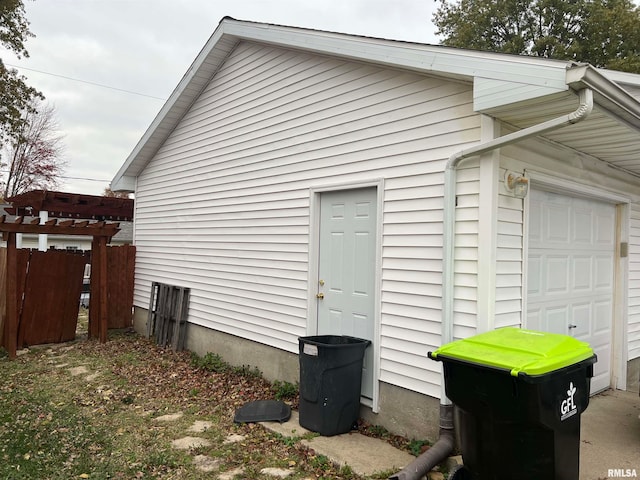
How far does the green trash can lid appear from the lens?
2367 mm

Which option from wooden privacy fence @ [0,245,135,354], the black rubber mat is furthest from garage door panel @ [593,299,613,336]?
wooden privacy fence @ [0,245,135,354]

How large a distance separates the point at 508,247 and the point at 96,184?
35.5m

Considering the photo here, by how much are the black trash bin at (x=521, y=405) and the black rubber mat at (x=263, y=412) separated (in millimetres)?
2313

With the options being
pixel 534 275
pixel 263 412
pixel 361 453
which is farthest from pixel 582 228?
pixel 263 412

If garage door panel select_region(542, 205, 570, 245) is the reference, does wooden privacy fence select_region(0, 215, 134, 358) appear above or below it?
below

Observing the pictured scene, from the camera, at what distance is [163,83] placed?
70.9ft

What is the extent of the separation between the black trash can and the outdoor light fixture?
1.97m

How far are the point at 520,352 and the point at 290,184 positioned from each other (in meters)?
3.66

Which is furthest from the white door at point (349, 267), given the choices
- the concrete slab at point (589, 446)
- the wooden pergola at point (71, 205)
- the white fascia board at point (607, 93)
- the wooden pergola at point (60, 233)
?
the wooden pergola at point (71, 205)

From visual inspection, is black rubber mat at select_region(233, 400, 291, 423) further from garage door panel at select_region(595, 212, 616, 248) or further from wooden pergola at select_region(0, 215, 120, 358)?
wooden pergola at select_region(0, 215, 120, 358)

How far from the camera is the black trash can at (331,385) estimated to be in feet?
13.5

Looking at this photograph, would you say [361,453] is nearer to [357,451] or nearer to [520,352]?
[357,451]

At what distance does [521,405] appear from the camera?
2.34 m

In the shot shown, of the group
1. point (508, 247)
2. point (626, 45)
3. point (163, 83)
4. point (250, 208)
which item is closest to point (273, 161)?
point (250, 208)
